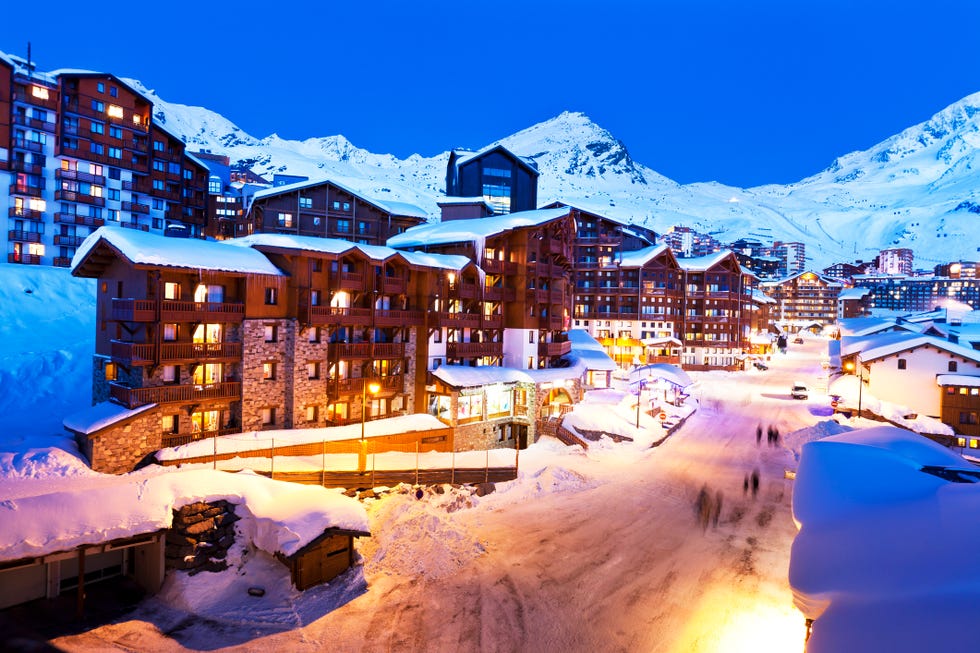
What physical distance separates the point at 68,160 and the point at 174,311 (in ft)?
135

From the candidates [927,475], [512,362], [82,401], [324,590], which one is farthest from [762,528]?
[82,401]

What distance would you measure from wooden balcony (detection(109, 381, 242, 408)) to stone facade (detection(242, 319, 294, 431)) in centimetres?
83

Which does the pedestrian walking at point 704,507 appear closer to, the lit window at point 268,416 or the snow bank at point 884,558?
the snow bank at point 884,558

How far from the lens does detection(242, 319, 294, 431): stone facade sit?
29766mm

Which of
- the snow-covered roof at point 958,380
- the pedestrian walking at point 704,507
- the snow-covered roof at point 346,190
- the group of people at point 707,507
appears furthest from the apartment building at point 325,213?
the snow-covered roof at point 958,380

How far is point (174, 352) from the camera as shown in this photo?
89.0 feet

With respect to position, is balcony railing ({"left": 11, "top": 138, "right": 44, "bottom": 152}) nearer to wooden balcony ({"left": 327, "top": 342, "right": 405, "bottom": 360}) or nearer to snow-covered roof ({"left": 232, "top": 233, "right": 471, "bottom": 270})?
snow-covered roof ({"left": 232, "top": 233, "right": 471, "bottom": 270})

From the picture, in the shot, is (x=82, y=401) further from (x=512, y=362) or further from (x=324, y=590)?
(x=512, y=362)

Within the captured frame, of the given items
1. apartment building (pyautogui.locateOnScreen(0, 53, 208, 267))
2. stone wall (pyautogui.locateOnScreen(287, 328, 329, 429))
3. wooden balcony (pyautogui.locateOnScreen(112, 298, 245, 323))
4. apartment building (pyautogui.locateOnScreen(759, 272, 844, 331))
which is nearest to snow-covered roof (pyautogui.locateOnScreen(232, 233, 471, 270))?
wooden balcony (pyautogui.locateOnScreen(112, 298, 245, 323))

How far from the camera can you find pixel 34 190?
5303cm

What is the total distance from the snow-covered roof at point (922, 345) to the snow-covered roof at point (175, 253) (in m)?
48.9

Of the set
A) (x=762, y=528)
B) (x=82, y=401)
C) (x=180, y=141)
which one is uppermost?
(x=180, y=141)

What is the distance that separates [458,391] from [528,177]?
59.1 meters

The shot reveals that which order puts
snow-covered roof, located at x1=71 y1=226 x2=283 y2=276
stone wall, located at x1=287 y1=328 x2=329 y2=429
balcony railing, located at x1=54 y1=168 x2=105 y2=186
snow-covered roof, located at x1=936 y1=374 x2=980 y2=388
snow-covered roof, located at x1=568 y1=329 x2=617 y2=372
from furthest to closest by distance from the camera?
1. balcony railing, located at x1=54 y1=168 x2=105 y2=186
2. snow-covered roof, located at x1=568 y1=329 x2=617 y2=372
3. snow-covered roof, located at x1=936 y1=374 x2=980 y2=388
4. stone wall, located at x1=287 y1=328 x2=329 y2=429
5. snow-covered roof, located at x1=71 y1=226 x2=283 y2=276
